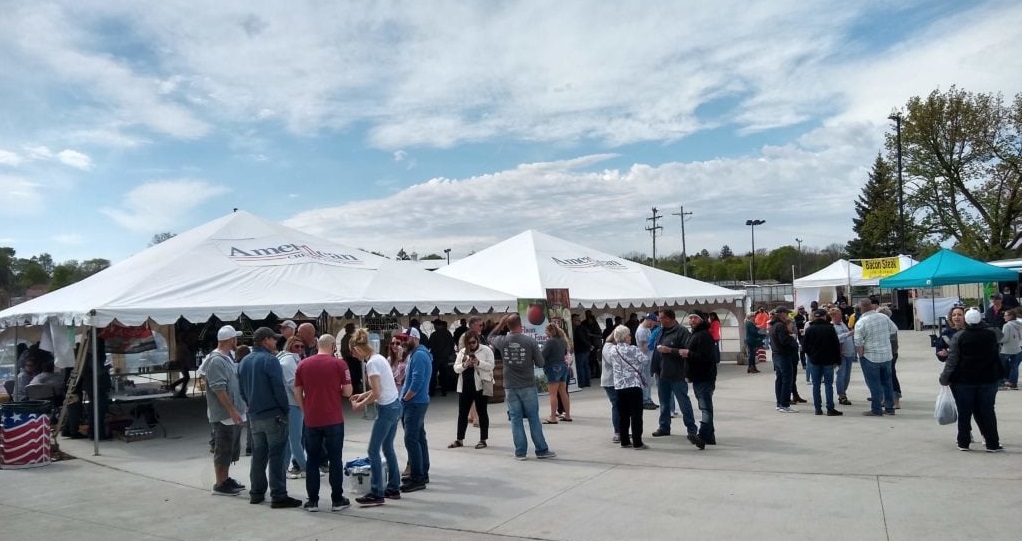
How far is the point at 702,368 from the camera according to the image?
8.40 meters

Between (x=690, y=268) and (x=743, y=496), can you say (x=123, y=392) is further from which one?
(x=690, y=268)

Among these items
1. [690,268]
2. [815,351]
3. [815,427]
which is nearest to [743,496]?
[815,427]

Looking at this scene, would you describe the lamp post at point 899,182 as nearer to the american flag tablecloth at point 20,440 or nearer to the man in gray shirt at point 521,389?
the man in gray shirt at point 521,389

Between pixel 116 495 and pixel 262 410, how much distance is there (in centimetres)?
227

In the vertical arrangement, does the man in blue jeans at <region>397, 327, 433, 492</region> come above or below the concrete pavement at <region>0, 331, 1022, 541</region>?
above

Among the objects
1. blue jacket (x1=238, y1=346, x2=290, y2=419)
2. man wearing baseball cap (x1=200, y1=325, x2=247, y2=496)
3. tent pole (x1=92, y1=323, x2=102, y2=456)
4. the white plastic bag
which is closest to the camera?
blue jacket (x1=238, y1=346, x2=290, y2=419)

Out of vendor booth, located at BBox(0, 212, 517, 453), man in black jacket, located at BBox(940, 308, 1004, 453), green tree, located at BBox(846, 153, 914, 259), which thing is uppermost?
green tree, located at BBox(846, 153, 914, 259)

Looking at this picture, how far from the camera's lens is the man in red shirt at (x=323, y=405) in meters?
6.29

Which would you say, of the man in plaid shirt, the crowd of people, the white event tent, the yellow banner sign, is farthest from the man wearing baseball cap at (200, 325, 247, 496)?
the white event tent

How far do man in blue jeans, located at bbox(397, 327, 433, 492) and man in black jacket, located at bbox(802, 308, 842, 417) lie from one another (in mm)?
5784

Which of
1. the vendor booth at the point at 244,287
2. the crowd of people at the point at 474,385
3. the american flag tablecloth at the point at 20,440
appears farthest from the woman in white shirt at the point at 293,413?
the vendor booth at the point at 244,287

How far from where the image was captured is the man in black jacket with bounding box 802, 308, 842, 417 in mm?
10242

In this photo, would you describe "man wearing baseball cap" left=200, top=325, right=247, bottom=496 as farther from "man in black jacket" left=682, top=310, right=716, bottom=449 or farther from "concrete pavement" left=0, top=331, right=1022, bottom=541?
"man in black jacket" left=682, top=310, right=716, bottom=449

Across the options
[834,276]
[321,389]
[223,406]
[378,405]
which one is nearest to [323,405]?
[321,389]
